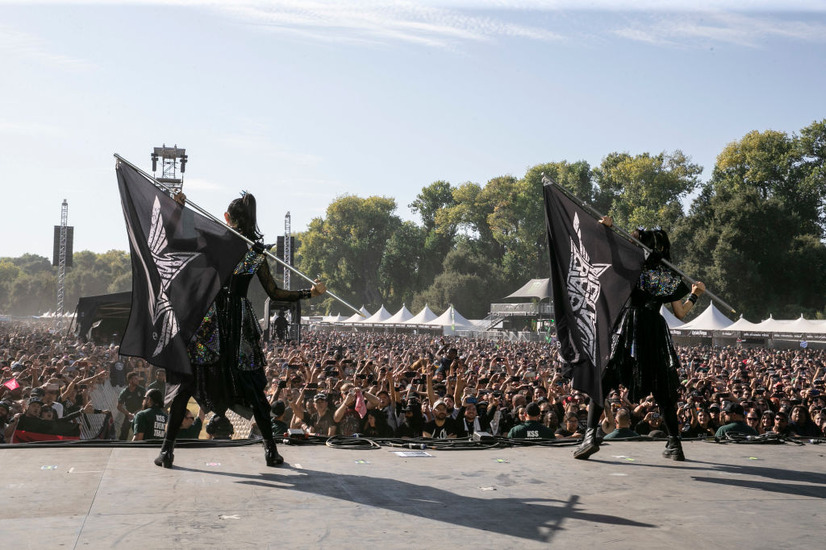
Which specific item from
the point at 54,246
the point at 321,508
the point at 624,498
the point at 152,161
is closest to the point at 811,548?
→ the point at 624,498

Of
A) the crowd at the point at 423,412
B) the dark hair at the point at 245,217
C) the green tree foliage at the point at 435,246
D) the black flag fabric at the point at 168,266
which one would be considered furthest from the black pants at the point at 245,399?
the green tree foliage at the point at 435,246

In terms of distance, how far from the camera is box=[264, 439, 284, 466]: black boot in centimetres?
487

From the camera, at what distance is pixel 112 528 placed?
3234 millimetres

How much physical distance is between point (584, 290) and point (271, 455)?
243 cm

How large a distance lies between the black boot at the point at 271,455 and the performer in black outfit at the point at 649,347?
6.59 ft

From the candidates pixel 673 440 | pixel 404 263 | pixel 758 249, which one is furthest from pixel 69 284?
pixel 673 440

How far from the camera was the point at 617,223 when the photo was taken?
6762cm

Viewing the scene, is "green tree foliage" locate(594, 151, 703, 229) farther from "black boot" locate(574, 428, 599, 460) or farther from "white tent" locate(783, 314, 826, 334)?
"black boot" locate(574, 428, 599, 460)

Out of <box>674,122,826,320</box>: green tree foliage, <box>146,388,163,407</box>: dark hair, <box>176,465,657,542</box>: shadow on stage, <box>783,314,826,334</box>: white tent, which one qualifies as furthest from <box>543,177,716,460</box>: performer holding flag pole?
<box>674,122,826,320</box>: green tree foliage

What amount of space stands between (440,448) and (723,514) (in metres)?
2.43

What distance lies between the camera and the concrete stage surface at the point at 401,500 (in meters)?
→ 3.20

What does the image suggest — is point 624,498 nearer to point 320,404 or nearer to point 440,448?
point 440,448

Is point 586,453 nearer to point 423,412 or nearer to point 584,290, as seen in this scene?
point 584,290

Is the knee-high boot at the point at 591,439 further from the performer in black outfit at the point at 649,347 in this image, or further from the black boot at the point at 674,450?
the black boot at the point at 674,450
